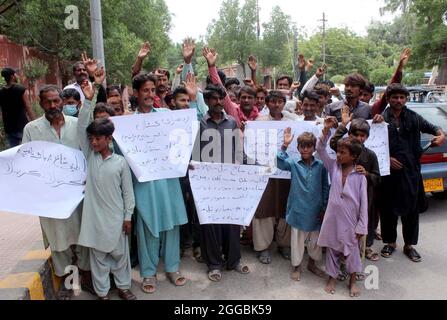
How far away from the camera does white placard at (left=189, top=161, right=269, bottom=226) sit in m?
3.65

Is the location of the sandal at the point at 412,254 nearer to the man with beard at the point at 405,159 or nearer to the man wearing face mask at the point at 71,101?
the man with beard at the point at 405,159

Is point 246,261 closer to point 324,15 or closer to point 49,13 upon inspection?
point 49,13

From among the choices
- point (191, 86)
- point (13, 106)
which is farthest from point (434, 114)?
point (13, 106)

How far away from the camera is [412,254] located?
13.5 ft

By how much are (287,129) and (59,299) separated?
101 inches

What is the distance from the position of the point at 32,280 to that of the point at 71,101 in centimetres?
200

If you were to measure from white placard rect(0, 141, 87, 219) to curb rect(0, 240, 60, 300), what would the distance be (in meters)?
0.52

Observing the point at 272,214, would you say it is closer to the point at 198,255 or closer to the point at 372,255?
the point at 198,255

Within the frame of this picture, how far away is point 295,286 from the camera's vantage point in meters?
3.61

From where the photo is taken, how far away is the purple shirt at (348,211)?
11.0ft

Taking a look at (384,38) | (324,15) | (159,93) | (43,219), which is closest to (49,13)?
(159,93)

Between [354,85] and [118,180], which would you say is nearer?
[118,180]

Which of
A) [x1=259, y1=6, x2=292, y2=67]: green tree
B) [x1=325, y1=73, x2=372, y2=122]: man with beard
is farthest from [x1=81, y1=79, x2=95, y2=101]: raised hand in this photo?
[x1=259, y1=6, x2=292, y2=67]: green tree

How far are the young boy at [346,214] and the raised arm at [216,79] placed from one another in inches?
46.4
